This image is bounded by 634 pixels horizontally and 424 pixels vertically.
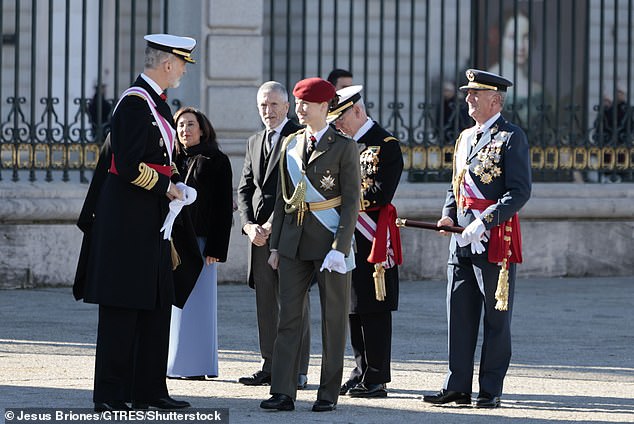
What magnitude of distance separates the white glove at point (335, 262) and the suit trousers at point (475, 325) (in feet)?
2.36

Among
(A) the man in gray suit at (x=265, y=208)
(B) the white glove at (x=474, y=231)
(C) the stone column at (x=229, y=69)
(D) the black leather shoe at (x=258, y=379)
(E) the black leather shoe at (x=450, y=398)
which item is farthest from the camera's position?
(C) the stone column at (x=229, y=69)

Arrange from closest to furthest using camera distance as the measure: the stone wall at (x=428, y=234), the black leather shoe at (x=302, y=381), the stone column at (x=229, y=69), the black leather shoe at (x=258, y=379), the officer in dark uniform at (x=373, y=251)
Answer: the officer in dark uniform at (x=373, y=251)
the black leather shoe at (x=302, y=381)
the black leather shoe at (x=258, y=379)
the stone wall at (x=428, y=234)
the stone column at (x=229, y=69)

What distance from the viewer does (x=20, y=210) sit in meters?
12.0

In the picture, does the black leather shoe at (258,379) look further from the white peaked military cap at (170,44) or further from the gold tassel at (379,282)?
the white peaked military cap at (170,44)

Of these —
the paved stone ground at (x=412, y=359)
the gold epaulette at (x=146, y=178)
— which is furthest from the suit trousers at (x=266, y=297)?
the gold epaulette at (x=146, y=178)

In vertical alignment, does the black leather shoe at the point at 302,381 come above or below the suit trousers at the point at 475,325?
below

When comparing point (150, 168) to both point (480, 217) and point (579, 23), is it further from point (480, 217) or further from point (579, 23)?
point (579, 23)

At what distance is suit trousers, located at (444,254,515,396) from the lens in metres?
7.20

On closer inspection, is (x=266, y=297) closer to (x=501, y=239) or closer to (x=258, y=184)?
(x=258, y=184)

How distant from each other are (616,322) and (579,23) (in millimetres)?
8013

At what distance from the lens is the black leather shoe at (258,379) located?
780 centimetres

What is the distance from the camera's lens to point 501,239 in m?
7.17

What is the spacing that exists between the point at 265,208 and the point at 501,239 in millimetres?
1406

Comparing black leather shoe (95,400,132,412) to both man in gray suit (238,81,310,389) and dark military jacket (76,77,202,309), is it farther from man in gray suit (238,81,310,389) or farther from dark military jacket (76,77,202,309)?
man in gray suit (238,81,310,389)
